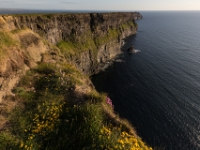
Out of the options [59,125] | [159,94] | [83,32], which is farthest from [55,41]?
[59,125]

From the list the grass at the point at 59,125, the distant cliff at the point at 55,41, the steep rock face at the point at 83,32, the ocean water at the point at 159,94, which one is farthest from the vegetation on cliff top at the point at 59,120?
the steep rock face at the point at 83,32

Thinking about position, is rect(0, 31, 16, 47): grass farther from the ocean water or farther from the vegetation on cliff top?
the ocean water

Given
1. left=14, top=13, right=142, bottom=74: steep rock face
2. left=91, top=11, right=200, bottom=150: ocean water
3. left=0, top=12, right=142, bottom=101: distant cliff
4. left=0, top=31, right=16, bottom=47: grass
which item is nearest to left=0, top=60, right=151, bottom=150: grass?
left=0, top=12, right=142, bottom=101: distant cliff

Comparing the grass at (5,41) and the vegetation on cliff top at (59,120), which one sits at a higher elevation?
the grass at (5,41)

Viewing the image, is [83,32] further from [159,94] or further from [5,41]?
[5,41]

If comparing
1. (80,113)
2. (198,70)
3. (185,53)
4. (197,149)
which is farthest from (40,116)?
(185,53)

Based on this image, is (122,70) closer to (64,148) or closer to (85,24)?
(85,24)

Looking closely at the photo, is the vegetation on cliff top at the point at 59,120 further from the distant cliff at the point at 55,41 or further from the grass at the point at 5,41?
the distant cliff at the point at 55,41
